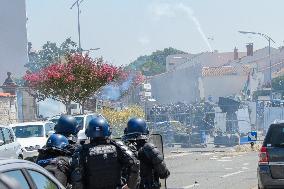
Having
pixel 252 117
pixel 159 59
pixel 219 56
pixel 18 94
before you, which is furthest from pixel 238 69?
pixel 159 59

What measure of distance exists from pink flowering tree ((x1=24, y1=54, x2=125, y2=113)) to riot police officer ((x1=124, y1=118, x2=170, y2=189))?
74.3 ft

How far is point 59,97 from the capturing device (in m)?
32.4

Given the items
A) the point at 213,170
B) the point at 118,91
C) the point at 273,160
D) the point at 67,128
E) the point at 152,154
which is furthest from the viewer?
the point at 118,91

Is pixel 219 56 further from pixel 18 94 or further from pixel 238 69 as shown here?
pixel 18 94

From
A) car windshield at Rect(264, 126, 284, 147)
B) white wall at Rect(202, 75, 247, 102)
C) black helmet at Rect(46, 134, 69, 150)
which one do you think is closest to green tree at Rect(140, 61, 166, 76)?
white wall at Rect(202, 75, 247, 102)

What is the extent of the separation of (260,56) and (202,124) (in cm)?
5767

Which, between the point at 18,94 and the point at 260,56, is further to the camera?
the point at 260,56

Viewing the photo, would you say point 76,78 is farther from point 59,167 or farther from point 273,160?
point 59,167

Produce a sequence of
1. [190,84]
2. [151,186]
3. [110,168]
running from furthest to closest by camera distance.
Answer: [190,84] < [151,186] < [110,168]

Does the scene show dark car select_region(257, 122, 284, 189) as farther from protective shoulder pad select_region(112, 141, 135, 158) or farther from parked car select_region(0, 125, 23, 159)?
parked car select_region(0, 125, 23, 159)

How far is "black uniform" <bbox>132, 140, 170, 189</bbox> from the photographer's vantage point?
27.0 ft

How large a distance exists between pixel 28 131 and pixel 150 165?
16999 millimetres

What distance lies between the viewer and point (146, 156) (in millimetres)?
8258

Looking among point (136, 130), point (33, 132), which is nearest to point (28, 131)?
point (33, 132)
